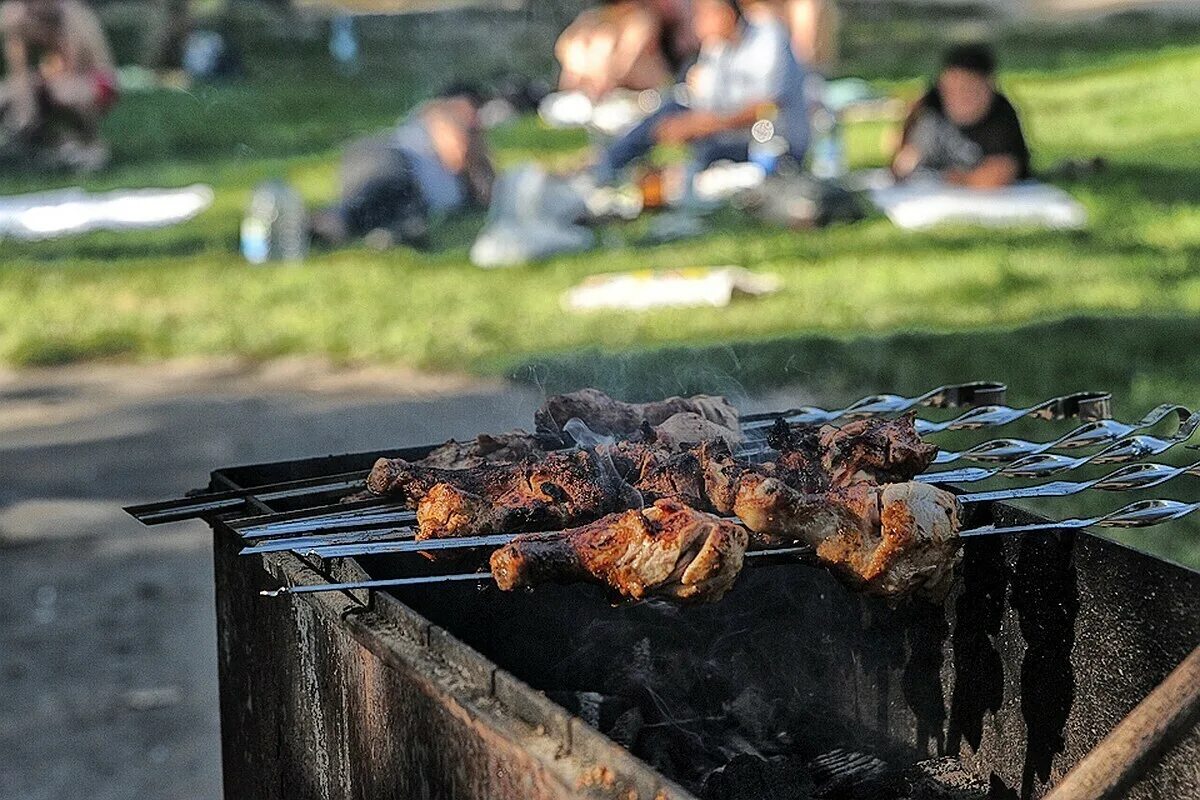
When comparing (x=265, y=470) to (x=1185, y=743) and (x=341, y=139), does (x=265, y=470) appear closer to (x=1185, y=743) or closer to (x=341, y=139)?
(x=1185, y=743)

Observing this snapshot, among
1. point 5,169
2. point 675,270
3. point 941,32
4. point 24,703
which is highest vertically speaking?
point 941,32

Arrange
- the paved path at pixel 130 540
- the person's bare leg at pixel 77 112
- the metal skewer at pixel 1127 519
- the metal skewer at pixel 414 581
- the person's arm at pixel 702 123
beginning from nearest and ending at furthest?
the metal skewer at pixel 414 581 < the metal skewer at pixel 1127 519 < the paved path at pixel 130 540 < the person's arm at pixel 702 123 < the person's bare leg at pixel 77 112

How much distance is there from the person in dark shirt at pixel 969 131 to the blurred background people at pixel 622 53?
4.44m

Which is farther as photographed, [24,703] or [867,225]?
[867,225]

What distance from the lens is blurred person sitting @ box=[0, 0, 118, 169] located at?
16.8 metres

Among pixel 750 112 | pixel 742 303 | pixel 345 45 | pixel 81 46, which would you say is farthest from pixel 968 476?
pixel 345 45

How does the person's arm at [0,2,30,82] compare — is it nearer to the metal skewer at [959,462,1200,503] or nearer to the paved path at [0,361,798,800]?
the paved path at [0,361,798,800]

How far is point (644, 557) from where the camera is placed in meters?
2.71

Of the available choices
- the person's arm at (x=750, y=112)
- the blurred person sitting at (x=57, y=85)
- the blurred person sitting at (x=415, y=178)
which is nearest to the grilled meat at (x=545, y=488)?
the blurred person sitting at (x=415, y=178)

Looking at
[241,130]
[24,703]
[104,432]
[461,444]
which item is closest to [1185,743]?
[461,444]

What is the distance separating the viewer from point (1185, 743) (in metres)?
2.62

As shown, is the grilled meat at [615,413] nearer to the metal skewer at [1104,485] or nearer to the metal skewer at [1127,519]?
the metal skewer at [1104,485]

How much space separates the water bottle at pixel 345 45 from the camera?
23.5 meters

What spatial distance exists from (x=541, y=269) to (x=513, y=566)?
8.77m
